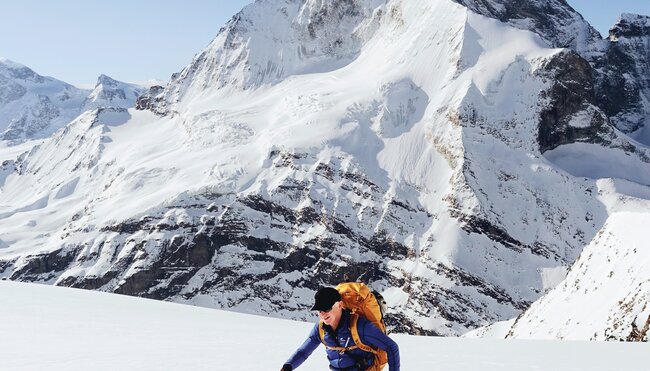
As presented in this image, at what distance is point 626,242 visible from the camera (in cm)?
5228

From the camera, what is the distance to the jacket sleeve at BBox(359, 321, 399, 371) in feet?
33.1

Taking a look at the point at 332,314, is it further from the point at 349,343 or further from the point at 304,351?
the point at 304,351

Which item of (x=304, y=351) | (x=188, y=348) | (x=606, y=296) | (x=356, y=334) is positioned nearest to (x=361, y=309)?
(x=356, y=334)

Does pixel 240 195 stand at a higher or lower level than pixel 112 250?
higher

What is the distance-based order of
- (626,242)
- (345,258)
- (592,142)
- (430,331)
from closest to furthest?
(626,242) → (430,331) → (345,258) → (592,142)

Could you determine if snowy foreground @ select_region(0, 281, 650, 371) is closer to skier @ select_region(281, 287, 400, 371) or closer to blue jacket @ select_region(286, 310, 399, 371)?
blue jacket @ select_region(286, 310, 399, 371)

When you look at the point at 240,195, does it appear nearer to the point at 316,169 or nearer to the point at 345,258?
the point at 316,169

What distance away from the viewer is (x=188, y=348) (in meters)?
18.7

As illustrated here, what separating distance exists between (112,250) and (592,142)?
467ft

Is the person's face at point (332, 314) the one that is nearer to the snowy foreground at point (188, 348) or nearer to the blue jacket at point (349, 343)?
the blue jacket at point (349, 343)

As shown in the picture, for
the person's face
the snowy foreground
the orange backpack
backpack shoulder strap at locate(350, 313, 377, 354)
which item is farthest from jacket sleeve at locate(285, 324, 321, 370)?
the snowy foreground

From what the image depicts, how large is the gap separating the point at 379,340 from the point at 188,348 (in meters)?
9.86

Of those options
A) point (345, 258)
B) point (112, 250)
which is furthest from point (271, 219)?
point (112, 250)

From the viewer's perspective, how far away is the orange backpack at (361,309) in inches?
413
